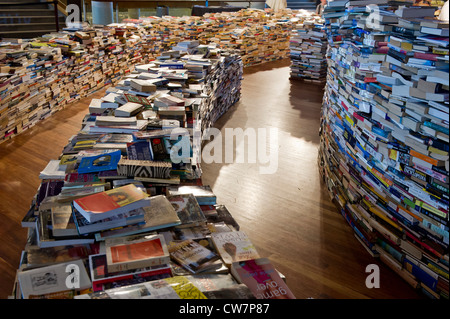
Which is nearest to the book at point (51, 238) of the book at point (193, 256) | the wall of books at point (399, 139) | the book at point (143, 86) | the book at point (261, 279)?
the book at point (193, 256)

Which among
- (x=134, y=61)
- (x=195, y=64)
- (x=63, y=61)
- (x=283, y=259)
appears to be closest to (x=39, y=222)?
(x=283, y=259)

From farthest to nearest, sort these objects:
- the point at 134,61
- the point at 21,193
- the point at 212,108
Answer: the point at 134,61 < the point at 212,108 < the point at 21,193

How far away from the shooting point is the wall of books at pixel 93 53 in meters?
5.03

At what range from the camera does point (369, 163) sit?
312cm

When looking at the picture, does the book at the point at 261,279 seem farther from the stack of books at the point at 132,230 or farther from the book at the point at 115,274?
the book at the point at 115,274

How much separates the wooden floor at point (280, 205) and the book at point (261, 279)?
83 cm

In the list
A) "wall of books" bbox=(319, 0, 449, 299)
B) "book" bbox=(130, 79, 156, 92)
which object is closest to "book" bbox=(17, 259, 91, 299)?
"wall of books" bbox=(319, 0, 449, 299)

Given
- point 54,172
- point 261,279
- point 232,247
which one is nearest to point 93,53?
point 54,172

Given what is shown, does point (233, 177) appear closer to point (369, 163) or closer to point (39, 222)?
point (369, 163)

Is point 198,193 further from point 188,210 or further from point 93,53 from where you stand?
point 93,53

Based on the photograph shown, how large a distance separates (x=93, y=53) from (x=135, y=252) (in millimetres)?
5398

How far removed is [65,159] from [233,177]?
6.04 feet

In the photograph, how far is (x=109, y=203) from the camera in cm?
214

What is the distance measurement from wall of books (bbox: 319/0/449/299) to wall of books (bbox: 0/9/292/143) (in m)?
3.74
